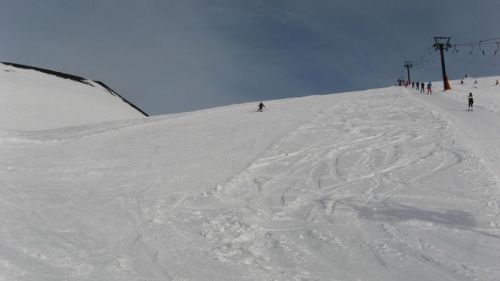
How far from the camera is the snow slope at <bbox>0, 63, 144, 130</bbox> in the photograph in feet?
144

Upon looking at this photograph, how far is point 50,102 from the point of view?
52.0 meters

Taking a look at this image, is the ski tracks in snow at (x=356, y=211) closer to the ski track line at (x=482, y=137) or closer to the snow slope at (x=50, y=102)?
the ski track line at (x=482, y=137)

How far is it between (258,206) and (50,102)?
45136mm

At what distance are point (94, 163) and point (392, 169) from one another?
30.7 feet

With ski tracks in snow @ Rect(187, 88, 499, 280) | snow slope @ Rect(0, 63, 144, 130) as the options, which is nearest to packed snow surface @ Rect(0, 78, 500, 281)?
ski tracks in snow @ Rect(187, 88, 499, 280)

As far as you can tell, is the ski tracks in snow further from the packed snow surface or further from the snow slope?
Result: the snow slope

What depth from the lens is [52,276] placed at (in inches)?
288

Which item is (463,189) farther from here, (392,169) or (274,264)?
(274,264)

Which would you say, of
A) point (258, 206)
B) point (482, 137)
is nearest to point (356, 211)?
point (258, 206)

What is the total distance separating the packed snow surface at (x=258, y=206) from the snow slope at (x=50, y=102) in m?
23.0

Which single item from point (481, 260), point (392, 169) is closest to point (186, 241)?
point (481, 260)

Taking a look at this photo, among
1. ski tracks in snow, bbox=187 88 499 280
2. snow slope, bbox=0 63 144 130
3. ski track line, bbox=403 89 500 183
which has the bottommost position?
ski tracks in snow, bbox=187 88 499 280

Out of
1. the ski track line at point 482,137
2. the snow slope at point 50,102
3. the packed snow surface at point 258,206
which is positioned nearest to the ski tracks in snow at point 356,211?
the packed snow surface at point 258,206

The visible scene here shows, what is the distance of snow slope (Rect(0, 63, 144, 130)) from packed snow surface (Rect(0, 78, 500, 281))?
75.5ft
